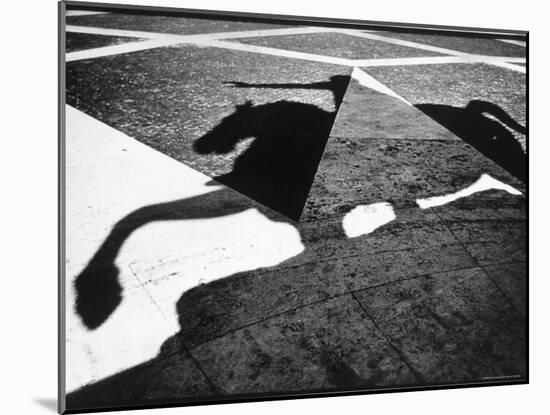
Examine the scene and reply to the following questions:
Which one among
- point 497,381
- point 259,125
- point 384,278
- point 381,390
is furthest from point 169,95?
point 497,381

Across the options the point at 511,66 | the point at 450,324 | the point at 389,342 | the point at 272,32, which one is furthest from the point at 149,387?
the point at 511,66

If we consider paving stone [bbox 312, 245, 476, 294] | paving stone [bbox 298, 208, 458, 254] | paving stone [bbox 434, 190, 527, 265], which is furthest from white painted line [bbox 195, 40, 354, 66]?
paving stone [bbox 312, 245, 476, 294]

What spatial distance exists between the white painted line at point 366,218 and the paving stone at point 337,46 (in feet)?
2.47

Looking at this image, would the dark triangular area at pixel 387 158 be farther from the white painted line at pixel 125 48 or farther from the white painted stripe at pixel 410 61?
the white painted line at pixel 125 48

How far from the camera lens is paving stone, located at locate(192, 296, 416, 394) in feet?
6.46

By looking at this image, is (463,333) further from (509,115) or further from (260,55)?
(260,55)

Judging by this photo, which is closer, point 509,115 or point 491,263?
point 491,263

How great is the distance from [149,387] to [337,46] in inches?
67.3

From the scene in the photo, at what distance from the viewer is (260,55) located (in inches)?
92.3

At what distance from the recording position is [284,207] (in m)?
2.14

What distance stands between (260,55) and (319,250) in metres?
0.94

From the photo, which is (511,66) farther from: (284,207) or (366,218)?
(284,207)

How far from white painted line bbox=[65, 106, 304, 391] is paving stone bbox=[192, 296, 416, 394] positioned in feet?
0.76

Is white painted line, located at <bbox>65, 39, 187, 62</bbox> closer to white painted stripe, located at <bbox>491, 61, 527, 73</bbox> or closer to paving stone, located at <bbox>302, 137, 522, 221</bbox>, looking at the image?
paving stone, located at <bbox>302, 137, 522, 221</bbox>
